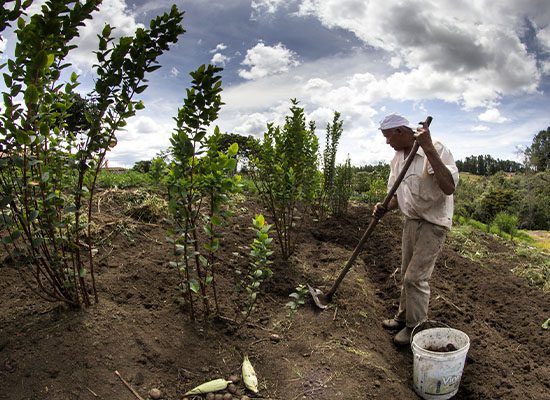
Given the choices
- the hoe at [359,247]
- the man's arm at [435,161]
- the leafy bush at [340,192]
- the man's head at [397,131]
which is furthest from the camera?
the leafy bush at [340,192]

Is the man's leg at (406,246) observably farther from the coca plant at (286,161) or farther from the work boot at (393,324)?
the coca plant at (286,161)

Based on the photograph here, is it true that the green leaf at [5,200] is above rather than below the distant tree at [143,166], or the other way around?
below

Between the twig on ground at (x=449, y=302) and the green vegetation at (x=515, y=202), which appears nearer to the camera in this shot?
the twig on ground at (x=449, y=302)

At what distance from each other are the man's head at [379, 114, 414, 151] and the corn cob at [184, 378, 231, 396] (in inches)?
99.7

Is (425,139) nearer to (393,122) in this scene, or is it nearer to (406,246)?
(393,122)

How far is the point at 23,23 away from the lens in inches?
97.5

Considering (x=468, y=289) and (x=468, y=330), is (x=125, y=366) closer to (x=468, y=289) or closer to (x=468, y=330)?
(x=468, y=330)

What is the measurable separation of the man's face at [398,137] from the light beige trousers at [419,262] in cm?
71

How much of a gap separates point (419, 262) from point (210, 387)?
207 cm

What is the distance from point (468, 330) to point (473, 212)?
17121 mm

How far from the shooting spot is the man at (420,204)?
3285mm

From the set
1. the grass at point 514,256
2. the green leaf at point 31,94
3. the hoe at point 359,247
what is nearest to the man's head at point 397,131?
the hoe at point 359,247

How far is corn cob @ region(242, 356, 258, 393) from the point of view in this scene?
273cm

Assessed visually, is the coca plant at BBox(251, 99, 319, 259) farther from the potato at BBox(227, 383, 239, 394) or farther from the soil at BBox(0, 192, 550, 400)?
the potato at BBox(227, 383, 239, 394)
